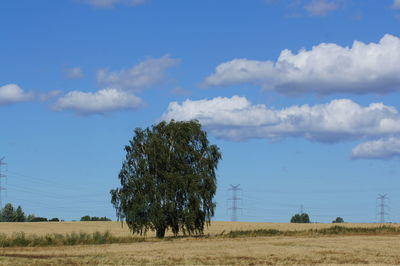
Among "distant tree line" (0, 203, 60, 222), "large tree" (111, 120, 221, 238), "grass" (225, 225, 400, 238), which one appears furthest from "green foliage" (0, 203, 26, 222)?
"grass" (225, 225, 400, 238)

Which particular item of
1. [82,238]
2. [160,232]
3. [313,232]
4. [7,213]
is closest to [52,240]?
[82,238]

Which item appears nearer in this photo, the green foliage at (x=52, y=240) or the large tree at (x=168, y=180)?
the green foliage at (x=52, y=240)

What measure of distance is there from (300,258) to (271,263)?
3.92m

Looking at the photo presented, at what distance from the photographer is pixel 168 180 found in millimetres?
73250

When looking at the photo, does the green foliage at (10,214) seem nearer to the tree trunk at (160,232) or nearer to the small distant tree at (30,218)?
the small distant tree at (30,218)

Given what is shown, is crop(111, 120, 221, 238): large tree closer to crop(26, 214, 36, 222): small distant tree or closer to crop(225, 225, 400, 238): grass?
crop(225, 225, 400, 238): grass

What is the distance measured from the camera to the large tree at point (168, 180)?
239 feet

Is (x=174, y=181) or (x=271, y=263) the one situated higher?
(x=174, y=181)

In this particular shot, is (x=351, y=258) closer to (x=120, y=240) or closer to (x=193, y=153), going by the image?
(x=120, y=240)

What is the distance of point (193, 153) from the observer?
75062mm

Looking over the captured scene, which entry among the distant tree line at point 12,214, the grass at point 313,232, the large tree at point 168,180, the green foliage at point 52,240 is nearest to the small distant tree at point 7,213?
the distant tree line at point 12,214

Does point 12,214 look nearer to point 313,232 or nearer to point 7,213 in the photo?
point 7,213

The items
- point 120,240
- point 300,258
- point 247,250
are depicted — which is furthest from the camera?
point 120,240

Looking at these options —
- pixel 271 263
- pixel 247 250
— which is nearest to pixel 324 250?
pixel 247 250
